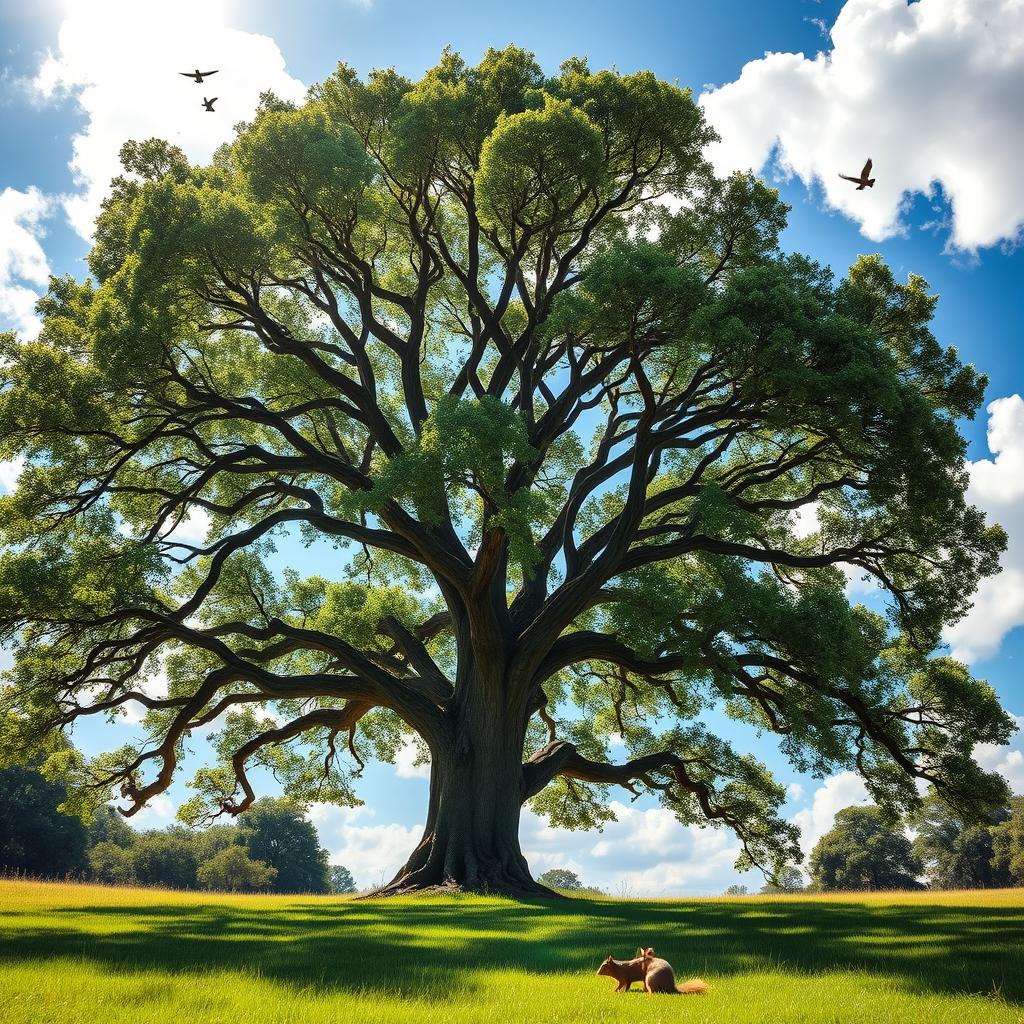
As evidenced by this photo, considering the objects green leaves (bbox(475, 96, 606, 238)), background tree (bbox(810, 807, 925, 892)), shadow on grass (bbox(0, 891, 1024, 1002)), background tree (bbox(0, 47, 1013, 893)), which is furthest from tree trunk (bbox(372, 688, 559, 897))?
background tree (bbox(810, 807, 925, 892))

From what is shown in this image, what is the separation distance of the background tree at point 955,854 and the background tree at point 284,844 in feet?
137

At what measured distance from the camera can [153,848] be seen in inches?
2061

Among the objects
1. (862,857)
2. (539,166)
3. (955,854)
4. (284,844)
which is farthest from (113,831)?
(539,166)

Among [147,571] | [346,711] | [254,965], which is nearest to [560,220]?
[147,571]

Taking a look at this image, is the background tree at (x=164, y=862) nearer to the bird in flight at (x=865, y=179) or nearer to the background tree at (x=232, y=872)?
the background tree at (x=232, y=872)

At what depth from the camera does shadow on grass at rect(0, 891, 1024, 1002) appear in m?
6.75

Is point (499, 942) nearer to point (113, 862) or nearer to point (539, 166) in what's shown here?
point (539, 166)

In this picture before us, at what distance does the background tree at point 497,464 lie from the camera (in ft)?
45.8

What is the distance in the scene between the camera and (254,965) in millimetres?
6992

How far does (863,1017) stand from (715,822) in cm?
1582

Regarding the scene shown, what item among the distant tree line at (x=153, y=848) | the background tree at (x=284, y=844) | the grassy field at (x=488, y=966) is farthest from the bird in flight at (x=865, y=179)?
the background tree at (x=284, y=844)

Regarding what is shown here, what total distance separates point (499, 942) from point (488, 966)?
161cm

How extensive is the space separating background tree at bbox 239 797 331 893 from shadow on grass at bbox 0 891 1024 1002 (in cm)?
4915

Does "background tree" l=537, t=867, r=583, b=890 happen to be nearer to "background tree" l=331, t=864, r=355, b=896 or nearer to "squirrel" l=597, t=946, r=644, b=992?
"background tree" l=331, t=864, r=355, b=896
